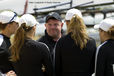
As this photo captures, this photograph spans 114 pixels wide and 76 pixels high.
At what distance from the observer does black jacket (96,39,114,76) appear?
249 centimetres

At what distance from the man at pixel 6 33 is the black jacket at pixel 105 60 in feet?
2.99

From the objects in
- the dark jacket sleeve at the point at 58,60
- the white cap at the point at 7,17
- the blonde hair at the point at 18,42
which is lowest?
the dark jacket sleeve at the point at 58,60

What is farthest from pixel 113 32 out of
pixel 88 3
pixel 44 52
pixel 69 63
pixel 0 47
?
pixel 88 3

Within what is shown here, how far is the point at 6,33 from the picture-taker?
9.30 ft

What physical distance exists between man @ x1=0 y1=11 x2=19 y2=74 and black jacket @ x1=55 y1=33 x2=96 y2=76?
1.72 ft

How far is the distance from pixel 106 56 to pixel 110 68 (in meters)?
0.12

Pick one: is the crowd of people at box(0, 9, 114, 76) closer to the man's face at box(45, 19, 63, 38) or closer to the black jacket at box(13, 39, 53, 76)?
the black jacket at box(13, 39, 53, 76)

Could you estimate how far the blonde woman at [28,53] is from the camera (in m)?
2.50

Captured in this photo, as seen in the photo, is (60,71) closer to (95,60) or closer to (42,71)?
(42,71)

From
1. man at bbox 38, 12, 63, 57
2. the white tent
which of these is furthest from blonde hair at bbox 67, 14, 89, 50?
the white tent

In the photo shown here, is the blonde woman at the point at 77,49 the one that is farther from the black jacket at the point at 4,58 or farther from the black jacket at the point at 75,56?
the black jacket at the point at 4,58

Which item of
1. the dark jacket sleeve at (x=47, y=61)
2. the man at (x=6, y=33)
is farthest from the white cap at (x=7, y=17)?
the dark jacket sleeve at (x=47, y=61)

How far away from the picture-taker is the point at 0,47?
2598 millimetres

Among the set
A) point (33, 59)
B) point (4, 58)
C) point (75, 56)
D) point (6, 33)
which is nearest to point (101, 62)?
point (75, 56)
